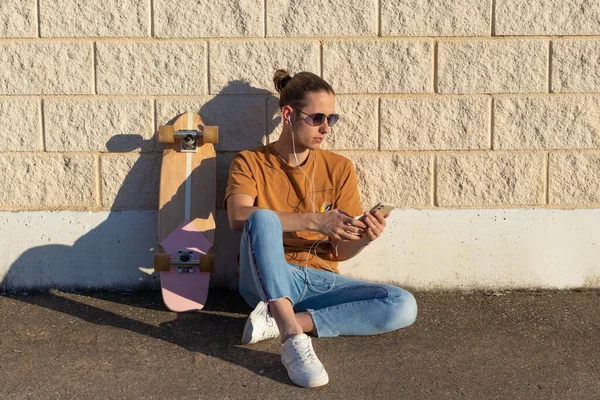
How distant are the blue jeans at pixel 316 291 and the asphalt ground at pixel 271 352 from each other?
112 millimetres

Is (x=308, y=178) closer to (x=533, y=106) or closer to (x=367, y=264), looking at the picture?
(x=367, y=264)

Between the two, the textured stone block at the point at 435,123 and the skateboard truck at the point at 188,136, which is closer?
the skateboard truck at the point at 188,136

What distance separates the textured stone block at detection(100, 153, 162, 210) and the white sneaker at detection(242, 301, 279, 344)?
46.5 inches

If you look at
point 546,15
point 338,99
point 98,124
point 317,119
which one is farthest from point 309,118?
point 546,15

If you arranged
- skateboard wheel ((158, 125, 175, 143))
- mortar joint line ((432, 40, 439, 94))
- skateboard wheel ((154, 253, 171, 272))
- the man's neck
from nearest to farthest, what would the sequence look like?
the man's neck < skateboard wheel ((154, 253, 171, 272)) < skateboard wheel ((158, 125, 175, 143)) < mortar joint line ((432, 40, 439, 94))

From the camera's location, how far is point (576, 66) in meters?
4.30

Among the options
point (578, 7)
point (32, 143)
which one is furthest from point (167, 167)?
point (578, 7)

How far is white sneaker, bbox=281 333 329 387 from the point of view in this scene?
10.1 ft

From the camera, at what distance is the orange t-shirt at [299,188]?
3.88 m

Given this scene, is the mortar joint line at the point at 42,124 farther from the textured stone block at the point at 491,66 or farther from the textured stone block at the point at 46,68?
the textured stone block at the point at 491,66

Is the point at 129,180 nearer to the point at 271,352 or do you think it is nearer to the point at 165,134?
the point at 165,134

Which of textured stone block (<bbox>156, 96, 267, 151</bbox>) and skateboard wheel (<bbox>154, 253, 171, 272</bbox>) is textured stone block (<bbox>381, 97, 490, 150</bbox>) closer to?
textured stone block (<bbox>156, 96, 267, 151</bbox>)

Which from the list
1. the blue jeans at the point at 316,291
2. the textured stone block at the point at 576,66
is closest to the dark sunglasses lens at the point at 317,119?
the blue jeans at the point at 316,291

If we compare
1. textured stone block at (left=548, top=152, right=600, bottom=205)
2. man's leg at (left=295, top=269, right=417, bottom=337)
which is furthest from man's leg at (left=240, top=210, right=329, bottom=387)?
textured stone block at (left=548, top=152, right=600, bottom=205)
